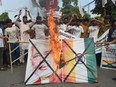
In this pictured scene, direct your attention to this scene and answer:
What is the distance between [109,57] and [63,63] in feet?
10.1

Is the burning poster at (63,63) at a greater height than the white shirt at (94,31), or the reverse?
the white shirt at (94,31)

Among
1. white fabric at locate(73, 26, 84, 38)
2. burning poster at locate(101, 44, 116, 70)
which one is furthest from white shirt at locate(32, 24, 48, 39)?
burning poster at locate(101, 44, 116, 70)

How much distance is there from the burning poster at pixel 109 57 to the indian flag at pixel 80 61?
7.78 feet

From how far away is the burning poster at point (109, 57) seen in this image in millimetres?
12711

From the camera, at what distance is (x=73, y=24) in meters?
14.5

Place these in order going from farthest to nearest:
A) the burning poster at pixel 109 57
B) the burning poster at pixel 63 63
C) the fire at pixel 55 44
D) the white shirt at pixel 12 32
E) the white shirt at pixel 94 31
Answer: the white shirt at pixel 94 31, the white shirt at pixel 12 32, the burning poster at pixel 109 57, the fire at pixel 55 44, the burning poster at pixel 63 63

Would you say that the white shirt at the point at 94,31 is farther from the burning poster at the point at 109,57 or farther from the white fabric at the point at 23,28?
the white fabric at the point at 23,28

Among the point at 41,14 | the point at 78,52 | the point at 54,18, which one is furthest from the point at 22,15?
the point at 78,52

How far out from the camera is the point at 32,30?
13438mm

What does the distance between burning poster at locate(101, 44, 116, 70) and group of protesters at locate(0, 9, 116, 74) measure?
277mm

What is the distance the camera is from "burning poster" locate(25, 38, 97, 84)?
32.8 feet

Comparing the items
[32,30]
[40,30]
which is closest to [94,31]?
[40,30]

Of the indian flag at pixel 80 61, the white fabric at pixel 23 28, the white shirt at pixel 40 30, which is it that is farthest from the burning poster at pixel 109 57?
the white fabric at pixel 23 28

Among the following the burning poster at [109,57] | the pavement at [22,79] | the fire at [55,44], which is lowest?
the pavement at [22,79]
